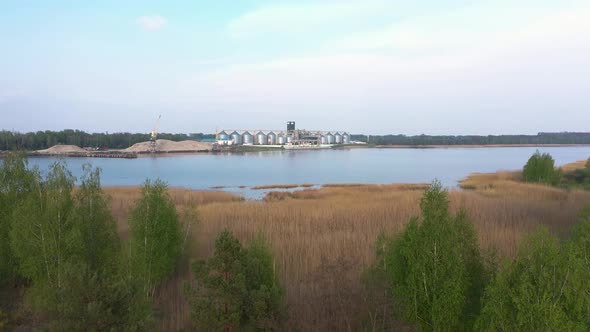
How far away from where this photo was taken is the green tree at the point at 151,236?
577 centimetres

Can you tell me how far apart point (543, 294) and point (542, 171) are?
2443 cm

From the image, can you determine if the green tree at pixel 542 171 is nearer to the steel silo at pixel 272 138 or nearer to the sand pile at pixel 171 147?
the sand pile at pixel 171 147

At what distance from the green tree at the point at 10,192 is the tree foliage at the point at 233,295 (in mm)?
4513

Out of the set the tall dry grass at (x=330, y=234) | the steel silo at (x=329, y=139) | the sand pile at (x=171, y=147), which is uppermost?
the steel silo at (x=329, y=139)

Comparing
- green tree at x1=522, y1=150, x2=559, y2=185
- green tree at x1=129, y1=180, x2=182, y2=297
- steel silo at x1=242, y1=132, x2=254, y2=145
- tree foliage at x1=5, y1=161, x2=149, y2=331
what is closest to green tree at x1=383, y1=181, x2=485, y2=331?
tree foliage at x1=5, y1=161, x2=149, y2=331

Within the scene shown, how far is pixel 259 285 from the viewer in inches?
150

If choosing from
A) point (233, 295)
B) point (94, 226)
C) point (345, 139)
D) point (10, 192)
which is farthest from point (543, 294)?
point (345, 139)

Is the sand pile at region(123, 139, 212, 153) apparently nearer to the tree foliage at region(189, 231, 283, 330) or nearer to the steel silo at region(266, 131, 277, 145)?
the steel silo at region(266, 131, 277, 145)

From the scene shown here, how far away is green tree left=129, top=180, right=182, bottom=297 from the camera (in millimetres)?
5766

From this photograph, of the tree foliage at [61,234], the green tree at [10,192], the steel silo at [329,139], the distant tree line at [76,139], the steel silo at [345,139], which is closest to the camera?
the tree foliage at [61,234]

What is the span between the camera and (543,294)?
274 cm

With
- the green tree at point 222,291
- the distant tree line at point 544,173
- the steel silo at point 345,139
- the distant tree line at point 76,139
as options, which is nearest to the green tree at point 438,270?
the green tree at point 222,291

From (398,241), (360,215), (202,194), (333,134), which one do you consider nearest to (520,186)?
(360,215)

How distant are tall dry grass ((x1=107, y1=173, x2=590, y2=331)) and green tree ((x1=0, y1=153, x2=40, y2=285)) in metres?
2.52
